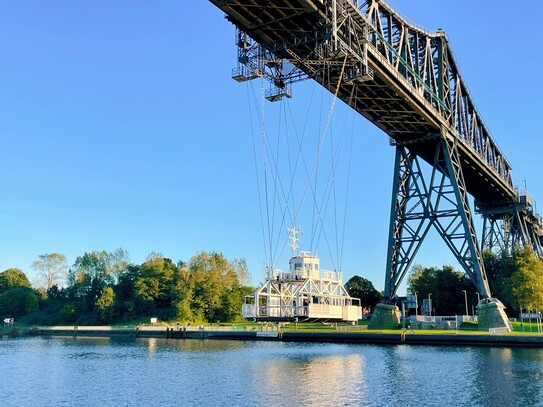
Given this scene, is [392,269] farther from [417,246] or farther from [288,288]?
[288,288]

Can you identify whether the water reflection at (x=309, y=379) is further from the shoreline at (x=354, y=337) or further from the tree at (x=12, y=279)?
the tree at (x=12, y=279)

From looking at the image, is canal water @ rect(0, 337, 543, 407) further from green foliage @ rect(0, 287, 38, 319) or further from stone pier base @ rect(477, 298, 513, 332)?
green foliage @ rect(0, 287, 38, 319)

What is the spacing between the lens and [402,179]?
6381 cm

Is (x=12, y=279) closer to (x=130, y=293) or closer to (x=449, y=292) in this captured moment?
(x=130, y=293)

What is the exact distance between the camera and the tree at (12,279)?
15225 cm

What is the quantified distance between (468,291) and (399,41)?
49.2m

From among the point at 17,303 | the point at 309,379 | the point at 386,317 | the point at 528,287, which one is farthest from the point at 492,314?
the point at 17,303

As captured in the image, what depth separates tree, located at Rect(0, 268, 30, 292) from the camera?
152250 millimetres

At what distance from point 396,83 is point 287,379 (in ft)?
87.1

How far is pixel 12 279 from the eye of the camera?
153750 millimetres

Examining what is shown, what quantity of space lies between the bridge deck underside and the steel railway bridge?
86mm

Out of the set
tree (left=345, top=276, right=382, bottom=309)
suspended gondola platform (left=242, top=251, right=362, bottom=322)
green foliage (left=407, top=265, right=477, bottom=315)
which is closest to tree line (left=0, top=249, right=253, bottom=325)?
tree (left=345, top=276, right=382, bottom=309)

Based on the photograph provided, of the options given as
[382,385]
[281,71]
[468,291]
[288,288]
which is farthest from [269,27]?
[468,291]

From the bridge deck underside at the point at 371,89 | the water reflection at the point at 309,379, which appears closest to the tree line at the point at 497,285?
the bridge deck underside at the point at 371,89
